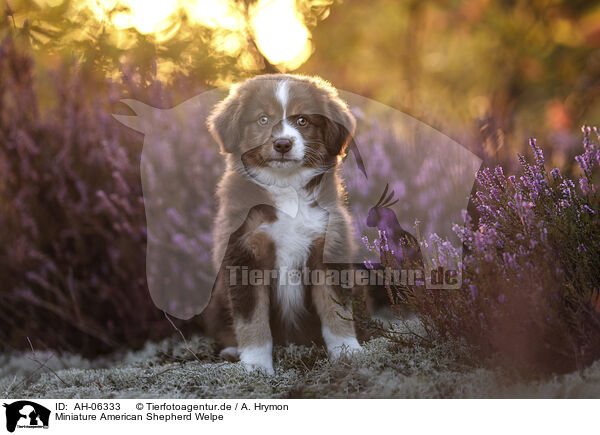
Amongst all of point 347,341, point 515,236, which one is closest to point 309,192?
point 347,341

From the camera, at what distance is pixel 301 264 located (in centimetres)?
264

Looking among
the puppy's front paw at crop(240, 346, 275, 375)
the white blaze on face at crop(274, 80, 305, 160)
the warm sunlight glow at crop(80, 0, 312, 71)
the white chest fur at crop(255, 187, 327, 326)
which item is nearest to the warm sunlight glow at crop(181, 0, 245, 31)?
the warm sunlight glow at crop(80, 0, 312, 71)

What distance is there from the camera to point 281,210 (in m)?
2.64

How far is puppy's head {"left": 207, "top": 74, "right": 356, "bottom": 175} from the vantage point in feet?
8.45

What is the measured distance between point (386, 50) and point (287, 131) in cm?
190

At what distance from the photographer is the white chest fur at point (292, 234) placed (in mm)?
2615

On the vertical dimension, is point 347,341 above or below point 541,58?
below

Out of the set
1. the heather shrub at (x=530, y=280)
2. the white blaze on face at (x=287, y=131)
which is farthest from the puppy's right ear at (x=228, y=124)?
the heather shrub at (x=530, y=280)

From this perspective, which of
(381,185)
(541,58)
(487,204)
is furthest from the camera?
(541,58)

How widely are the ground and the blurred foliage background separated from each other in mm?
1515

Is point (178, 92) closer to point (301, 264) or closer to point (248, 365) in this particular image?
point (301, 264)

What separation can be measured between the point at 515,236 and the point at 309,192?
3.13 ft

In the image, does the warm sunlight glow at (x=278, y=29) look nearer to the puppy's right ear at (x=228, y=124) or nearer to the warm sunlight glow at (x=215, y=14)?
the warm sunlight glow at (x=215, y=14)

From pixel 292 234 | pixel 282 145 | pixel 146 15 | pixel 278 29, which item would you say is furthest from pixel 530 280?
pixel 146 15
